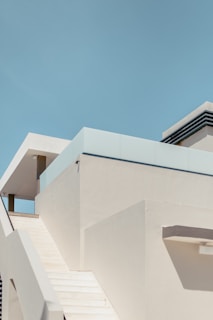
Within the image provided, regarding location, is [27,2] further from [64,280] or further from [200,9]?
[64,280]

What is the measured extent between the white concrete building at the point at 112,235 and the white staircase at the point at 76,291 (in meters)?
0.02

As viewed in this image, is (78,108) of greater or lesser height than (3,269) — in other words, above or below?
above

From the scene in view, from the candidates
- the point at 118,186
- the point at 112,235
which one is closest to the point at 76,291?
the point at 112,235

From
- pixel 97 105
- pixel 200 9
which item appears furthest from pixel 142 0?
pixel 97 105

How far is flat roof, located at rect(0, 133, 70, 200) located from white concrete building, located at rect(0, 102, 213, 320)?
0.06 metres

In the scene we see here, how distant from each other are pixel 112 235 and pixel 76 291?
1295mm

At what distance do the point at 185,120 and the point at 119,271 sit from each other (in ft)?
35.5

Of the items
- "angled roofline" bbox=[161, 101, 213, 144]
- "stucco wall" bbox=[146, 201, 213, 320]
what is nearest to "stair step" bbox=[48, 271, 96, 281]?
"stucco wall" bbox=[146, 201, 213, 320]

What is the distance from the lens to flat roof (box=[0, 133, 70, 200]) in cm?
1549

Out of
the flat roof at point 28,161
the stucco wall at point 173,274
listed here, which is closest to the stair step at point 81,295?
the stucco wall at point 173,274

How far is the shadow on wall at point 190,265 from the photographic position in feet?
24.4

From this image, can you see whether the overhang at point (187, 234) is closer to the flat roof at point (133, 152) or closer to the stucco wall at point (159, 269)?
the stucco wall at point (159, 269)

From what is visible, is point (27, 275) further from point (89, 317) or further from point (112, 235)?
point (112, 235)

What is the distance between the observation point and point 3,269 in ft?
36.6
